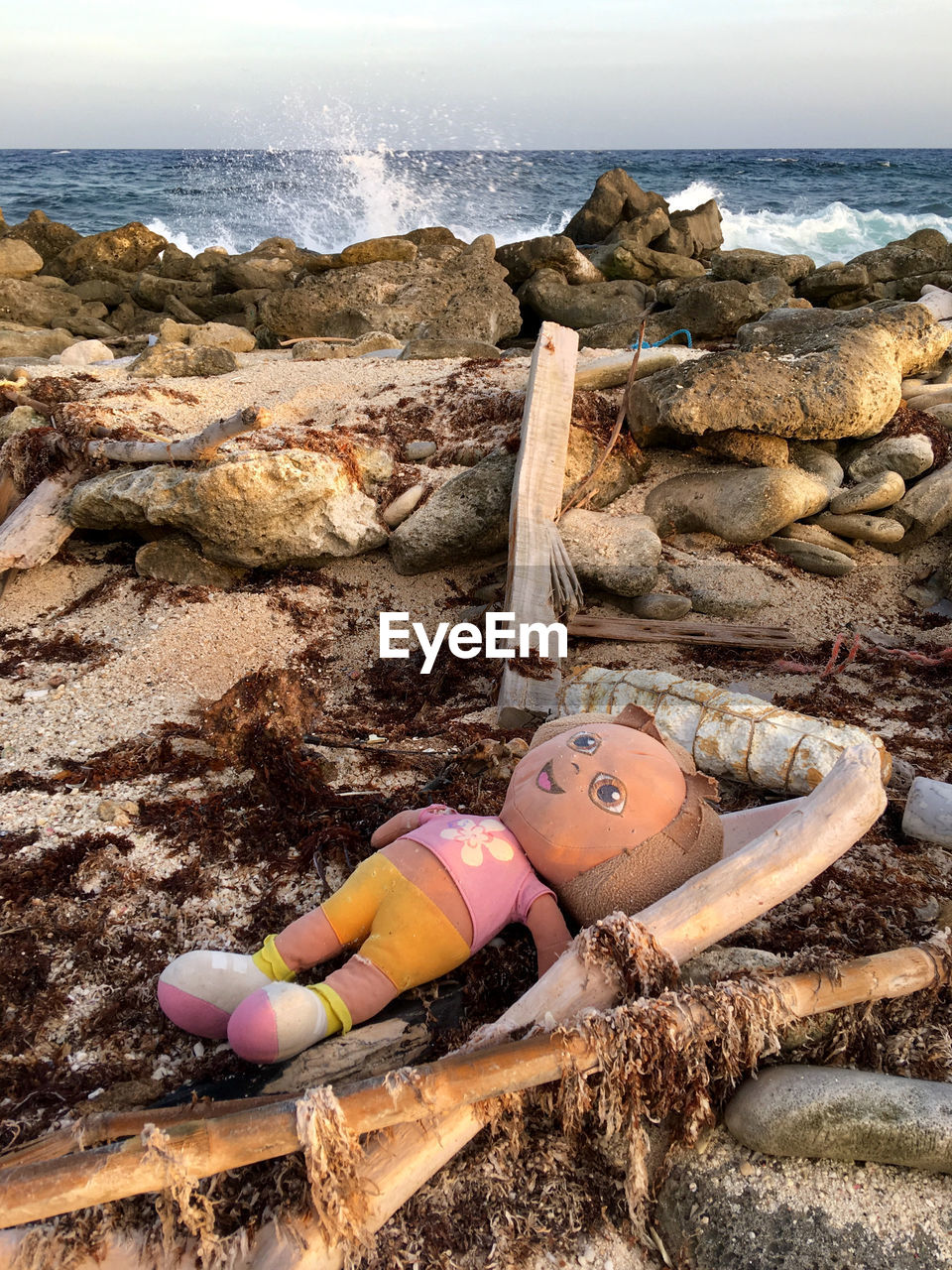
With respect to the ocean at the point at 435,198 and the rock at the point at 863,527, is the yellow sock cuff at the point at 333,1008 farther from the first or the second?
the ocean at the point at 435,198

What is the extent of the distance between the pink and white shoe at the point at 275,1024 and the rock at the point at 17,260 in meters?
20.9

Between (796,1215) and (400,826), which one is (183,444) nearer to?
(400,826)

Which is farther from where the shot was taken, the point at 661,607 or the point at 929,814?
the point at 661,607

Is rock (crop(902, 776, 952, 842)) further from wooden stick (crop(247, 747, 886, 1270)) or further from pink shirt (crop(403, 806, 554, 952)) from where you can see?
pink shirt (crop(403, 806, 554, 952))

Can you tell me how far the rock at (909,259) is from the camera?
16.7 meters

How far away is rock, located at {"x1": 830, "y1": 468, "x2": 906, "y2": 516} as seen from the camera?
22.5 ft

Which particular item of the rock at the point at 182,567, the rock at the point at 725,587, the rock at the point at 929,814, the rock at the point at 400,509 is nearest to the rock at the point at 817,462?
the rock at the point at 725,587

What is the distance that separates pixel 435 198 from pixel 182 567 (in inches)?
1278

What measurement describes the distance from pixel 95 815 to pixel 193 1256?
6.77 ft

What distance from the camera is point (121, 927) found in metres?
3.15

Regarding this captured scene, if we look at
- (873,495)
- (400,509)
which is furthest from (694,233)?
(400,509)

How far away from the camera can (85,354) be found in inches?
458

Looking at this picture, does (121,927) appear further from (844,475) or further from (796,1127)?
(844,475)

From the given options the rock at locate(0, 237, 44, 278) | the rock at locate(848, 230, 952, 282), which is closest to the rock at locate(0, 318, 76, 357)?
the rock at locate(0, 237, 44, 278)
